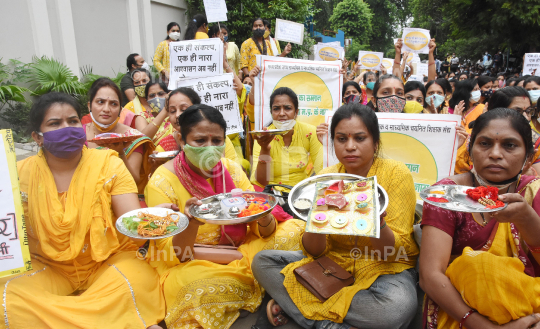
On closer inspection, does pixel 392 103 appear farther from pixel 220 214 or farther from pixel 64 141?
pixel 64 141

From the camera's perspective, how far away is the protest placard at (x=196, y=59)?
521cm

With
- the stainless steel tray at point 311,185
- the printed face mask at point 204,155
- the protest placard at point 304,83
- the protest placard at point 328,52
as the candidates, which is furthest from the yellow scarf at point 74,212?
the protest placard at point 328,52

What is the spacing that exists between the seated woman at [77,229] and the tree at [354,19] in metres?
38.8

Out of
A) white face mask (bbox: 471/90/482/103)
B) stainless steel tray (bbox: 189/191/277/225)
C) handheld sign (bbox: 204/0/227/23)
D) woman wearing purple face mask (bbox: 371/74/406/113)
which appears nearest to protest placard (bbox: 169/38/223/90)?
handheld sign (bbox: 204/0/227/23)

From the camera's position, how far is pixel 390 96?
15.1ft

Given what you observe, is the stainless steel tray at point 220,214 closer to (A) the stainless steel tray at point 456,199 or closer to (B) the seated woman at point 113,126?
(A) the stainless steel tray at point 456,199

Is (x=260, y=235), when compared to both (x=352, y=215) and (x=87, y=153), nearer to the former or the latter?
(x=352, y=215)

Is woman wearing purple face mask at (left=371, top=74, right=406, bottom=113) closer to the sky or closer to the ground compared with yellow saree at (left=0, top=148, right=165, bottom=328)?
closer to the sky

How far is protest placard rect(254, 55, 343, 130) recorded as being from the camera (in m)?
4.98

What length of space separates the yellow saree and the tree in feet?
127

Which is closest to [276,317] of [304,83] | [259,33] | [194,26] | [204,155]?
[204,155]

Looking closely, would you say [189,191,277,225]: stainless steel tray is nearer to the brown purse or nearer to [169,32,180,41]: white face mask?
the brown purse

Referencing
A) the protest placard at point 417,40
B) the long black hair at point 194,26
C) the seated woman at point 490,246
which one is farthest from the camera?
the protest placard at point 417,40

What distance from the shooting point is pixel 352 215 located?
78.1 inches
